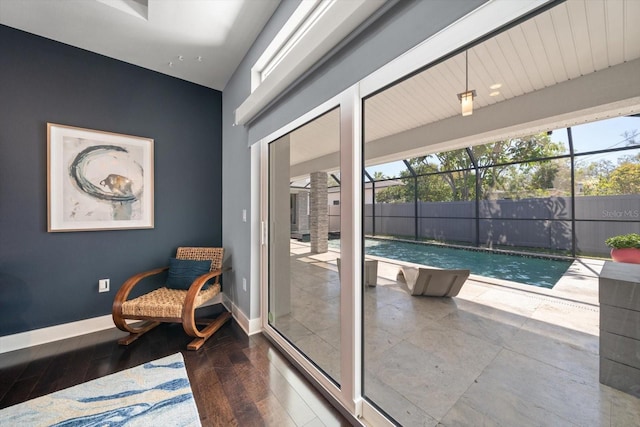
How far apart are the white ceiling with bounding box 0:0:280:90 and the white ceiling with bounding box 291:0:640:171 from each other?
1.61 metres

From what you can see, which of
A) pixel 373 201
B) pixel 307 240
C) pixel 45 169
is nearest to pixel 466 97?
pixel 373 201

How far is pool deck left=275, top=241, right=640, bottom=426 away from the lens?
1.02 meters

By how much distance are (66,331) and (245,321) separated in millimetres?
1827

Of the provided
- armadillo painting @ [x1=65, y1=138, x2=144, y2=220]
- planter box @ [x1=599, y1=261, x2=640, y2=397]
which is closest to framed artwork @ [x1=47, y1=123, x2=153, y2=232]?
armadillo painting @ [x1=65, y1=138, x2=144, y2=220]

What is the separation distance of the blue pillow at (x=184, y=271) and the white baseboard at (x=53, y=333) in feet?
2.63

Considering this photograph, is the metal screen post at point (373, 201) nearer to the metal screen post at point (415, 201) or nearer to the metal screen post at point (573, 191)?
the metal screen post at point (415, 201)

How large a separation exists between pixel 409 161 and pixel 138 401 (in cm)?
238

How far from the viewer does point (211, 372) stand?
196 centimetres

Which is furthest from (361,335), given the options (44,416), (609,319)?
(44,416)

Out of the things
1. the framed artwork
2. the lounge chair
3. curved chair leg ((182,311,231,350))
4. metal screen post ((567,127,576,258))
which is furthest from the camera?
the framed artwork

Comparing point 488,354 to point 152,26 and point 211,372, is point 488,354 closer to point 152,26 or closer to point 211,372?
point 211,372

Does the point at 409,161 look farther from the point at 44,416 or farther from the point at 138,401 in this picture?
→ the point at 44,416

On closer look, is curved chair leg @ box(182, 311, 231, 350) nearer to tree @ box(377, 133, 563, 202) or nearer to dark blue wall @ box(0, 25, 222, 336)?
dark blue wall @ box(0, 25, 222, 336)

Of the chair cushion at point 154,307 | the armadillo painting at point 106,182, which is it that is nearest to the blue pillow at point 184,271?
the chair cushion at point 154,307
